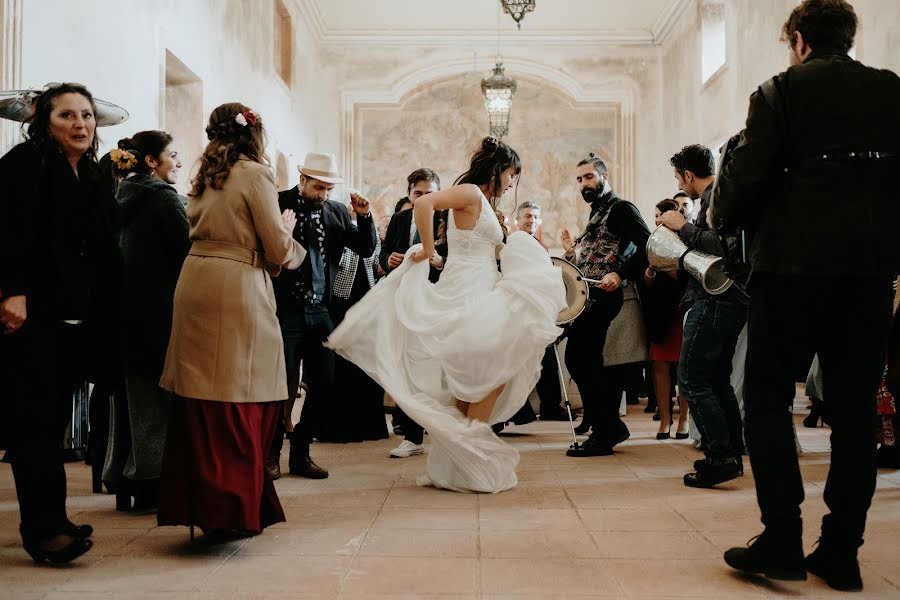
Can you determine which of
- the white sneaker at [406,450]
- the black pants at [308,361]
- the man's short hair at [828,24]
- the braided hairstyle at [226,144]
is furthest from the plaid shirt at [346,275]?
the man's short hair at [828,24]

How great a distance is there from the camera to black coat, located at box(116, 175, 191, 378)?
13.7 feet

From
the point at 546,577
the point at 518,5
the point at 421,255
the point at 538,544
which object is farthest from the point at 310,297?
the point at 518,5

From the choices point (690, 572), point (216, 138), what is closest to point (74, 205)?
point (216, 138)

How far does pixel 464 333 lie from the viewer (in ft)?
15.7

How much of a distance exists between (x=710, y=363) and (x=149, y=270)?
309 centimetres

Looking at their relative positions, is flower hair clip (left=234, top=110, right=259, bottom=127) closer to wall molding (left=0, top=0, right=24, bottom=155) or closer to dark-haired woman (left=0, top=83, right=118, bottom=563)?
dark-haired woman (left=0, top=83, right=118, bottom=563)

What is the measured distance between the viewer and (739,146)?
3.08 metres

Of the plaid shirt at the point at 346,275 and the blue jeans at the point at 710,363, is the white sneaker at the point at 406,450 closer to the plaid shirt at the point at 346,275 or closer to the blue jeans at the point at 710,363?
the plaid shirt at the point at 346,275

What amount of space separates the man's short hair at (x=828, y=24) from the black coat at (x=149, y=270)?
278 centimetres

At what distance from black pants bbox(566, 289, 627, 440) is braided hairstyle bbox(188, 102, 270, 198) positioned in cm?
302

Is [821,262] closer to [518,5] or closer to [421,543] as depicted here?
[421,543]

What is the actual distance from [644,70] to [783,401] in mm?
16412

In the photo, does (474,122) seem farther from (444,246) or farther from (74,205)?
(74,205)

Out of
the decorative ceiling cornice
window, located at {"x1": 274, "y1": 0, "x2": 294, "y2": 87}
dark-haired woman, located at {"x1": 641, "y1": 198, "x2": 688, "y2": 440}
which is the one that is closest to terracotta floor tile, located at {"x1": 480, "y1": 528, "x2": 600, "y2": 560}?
dark-haired woman, located at {"x1": 641, "y1": 198, "x2": 688, "y2": 440}
